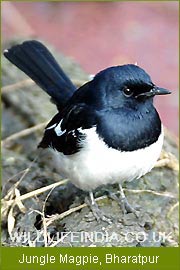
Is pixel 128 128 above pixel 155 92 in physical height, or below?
below

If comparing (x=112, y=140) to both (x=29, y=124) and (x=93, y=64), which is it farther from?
(x=93, y=64)

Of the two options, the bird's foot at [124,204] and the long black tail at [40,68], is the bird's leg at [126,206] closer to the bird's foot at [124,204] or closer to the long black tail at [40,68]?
the bird's foot at [124,204]

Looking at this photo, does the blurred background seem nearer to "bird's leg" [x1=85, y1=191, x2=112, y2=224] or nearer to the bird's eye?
"bird's leg" [x1=85, y1=191, x2=112, y2=224]

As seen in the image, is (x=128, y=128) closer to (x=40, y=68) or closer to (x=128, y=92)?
(x=128, y=92)

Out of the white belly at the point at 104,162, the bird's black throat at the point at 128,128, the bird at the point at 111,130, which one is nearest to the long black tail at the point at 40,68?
the bird at the point at 111,130

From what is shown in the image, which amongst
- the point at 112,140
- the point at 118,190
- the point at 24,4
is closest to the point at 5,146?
the point at 118,190

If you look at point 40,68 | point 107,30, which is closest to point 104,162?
point 40,68
